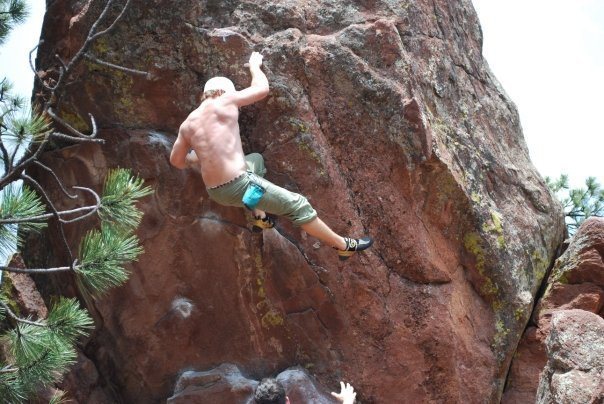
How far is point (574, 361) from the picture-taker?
209 inches

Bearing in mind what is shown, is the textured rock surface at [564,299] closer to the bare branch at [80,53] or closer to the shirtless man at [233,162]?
the shirtless man at [233,162]

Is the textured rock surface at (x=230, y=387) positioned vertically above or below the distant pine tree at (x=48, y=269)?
below

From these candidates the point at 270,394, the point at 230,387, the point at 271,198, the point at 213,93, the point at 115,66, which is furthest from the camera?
the point at 230,387

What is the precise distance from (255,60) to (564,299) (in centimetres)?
333

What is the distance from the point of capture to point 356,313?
6641mm

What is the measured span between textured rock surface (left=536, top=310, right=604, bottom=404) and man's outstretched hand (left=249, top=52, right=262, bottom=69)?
2886 millimetres

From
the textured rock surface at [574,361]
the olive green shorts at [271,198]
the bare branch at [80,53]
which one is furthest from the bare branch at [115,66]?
the textured rock surface at [574,361]

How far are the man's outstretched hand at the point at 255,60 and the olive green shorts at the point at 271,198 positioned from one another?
0.86m

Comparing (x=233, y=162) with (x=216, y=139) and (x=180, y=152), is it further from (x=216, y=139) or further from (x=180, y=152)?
(x=180, y=152)

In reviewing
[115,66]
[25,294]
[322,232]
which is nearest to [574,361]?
[322,232]

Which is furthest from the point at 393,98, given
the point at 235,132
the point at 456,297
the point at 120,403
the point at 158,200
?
the point at 120,403

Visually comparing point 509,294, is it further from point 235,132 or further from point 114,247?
point 114,247

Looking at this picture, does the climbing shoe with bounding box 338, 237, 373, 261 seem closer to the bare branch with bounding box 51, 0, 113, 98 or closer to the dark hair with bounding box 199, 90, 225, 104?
the dark hair with bounding box 199, 90, 225, 104

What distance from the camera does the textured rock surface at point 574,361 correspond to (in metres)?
5.09
